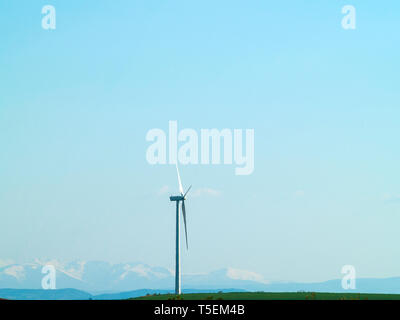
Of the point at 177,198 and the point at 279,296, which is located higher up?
the point at 177,198

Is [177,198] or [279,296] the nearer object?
[279,296]

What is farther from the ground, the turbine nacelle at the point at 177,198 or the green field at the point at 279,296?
the turbine nacelle at the point at 177,198

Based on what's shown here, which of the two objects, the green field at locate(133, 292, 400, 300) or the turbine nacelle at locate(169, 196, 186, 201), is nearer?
the green field at locate(133, 292, 400, 300)

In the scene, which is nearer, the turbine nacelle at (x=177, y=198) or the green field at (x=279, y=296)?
the green field at (x=279, y=296)

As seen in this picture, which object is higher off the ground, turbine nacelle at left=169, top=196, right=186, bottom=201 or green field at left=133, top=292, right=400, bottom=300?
turbine nacelle at left=169, top=196, right=186, bottom=201
